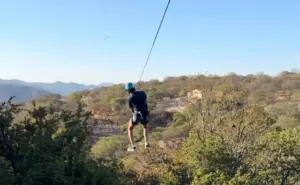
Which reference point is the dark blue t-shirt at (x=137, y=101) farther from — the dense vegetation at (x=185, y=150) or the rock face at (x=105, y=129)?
the rock face at (x=105, y=129)

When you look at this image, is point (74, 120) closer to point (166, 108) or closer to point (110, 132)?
point (110, 132)

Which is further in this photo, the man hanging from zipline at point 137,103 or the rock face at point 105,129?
the rock face at point 105,129

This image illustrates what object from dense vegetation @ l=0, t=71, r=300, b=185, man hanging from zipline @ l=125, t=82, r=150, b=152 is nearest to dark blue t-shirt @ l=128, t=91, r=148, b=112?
man hanging from zipline @ l=125, t=82, r=150, b=152

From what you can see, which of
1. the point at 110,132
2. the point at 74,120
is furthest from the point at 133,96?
the point at 110,132

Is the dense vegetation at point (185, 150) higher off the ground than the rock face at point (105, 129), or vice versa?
the dense vegetation at point (185, 150)

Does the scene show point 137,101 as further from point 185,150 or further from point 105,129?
point 105,129

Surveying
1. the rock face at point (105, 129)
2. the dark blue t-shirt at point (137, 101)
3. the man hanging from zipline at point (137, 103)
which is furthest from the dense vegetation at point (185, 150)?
the rock face at point (105, 129)

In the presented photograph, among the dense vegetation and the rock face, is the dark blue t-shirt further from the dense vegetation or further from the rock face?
the rock face

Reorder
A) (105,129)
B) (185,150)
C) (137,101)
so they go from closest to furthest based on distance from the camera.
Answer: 1. (137,101)
2. (185,150)
3. (105,129)

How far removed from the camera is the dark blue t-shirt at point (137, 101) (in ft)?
33.4

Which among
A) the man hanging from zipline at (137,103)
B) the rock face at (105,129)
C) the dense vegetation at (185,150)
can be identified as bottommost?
the rock face at (105,129)

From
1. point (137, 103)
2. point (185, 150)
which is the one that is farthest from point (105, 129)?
point (137, 103)

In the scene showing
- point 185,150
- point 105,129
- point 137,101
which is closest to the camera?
point 137,101

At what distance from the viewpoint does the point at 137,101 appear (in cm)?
1028
